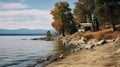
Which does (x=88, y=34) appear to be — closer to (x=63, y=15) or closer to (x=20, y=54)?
(x=20, y=54)

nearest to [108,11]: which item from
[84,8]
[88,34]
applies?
[88,34]

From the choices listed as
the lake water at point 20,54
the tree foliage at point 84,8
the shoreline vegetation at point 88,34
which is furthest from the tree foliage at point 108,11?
the tree foliage at point 84,8


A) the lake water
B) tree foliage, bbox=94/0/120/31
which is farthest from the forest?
the lake water

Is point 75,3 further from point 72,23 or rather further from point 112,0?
point 112,0

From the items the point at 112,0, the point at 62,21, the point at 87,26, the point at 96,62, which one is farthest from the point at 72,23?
the point at 96,62

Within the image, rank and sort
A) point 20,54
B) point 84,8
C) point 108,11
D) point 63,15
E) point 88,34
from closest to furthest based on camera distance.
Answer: point 20,54 < point 108,11 < point 88,34 < point 84,8 < point 63,15

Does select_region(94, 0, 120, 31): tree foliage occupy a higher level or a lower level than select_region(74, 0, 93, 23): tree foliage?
lower

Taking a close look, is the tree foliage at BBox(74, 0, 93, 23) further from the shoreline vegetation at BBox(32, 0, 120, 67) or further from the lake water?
the lake water

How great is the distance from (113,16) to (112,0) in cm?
481

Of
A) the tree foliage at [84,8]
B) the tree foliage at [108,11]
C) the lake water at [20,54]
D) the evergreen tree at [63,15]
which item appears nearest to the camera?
the lake water at [20,54]

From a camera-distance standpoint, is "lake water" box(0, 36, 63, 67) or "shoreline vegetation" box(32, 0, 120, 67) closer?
"shoreline vegetation" box(32, 0, 120, 67)

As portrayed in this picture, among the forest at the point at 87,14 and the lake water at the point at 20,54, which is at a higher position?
the forest at the point at 87,14

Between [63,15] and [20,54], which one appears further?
[63,15]

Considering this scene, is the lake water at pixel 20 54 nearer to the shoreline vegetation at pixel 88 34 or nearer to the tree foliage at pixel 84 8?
the shoreline vegetation at pixel 88 34
